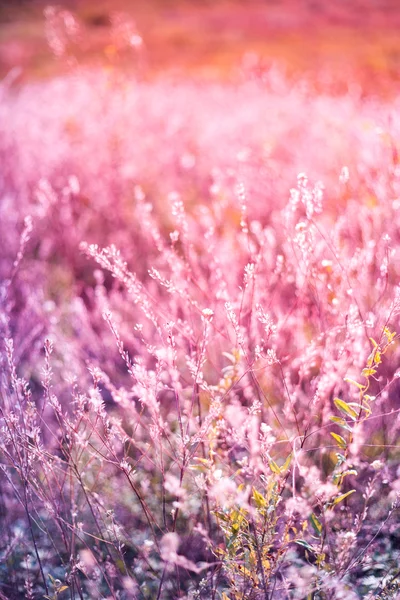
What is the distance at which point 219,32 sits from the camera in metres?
33.7

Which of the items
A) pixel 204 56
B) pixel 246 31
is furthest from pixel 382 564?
pixel 246 31

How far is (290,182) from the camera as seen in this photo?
4391 mm

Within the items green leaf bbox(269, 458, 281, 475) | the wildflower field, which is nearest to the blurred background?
the wildflower field

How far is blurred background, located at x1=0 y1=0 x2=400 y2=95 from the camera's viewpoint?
25312mm

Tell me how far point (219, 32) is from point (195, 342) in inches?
1418

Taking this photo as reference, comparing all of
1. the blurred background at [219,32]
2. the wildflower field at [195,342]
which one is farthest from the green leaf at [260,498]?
the blurred background at [219,32]

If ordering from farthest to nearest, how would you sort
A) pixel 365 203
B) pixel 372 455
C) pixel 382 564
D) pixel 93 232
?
pixel 93 232 → pixel 365 203 → pixel 372 455 → pixel 382 564

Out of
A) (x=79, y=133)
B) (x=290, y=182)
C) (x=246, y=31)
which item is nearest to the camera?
(x=290, y=182)

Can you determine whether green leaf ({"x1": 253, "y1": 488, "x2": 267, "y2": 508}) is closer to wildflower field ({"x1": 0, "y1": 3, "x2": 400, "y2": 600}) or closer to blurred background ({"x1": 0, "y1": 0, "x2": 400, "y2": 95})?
wildflower field ({"x1": 0, "y1": 3, "x2": 400, "y2": 600})

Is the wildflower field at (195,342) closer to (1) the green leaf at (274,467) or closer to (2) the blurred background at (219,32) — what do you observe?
(1) the green leaf at (274,467)

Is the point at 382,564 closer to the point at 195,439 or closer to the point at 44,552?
the point at 195,439

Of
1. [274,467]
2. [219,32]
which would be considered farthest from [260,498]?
[219,32]

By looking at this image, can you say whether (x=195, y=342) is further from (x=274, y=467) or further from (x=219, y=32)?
(x=219, y=32)

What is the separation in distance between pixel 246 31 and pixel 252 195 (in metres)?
33.0
